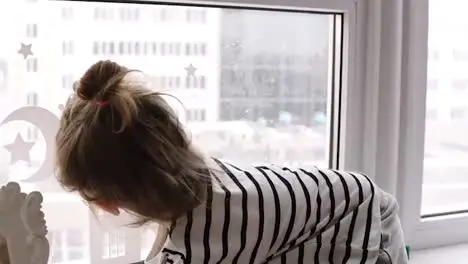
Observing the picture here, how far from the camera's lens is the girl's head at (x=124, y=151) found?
2.91 feet

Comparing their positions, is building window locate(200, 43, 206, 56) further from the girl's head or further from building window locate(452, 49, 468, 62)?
building window locate(452, 49, 468, 62)

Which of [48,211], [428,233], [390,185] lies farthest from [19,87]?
[428,233]

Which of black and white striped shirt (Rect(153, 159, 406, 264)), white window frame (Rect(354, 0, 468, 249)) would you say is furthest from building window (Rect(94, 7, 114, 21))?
white window frame (Rect(354, 0, 468, 249))

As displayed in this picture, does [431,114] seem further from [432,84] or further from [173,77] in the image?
[173,77]

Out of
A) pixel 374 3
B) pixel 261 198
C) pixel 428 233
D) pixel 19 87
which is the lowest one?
pixel 428 233

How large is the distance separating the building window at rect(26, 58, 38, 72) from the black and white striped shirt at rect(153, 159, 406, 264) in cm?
29

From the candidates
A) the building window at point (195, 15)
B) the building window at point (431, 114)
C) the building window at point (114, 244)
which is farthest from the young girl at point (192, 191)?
the building window at point (431, 114)

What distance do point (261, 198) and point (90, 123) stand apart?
0.23m

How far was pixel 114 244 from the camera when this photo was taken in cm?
113

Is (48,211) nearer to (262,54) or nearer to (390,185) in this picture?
(262,54)

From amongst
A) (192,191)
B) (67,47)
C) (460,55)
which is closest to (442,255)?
(460,55)

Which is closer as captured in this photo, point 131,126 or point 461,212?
point 131,126

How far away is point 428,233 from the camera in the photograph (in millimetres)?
1417

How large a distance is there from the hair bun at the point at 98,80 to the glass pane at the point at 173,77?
A: 0.15 meters
